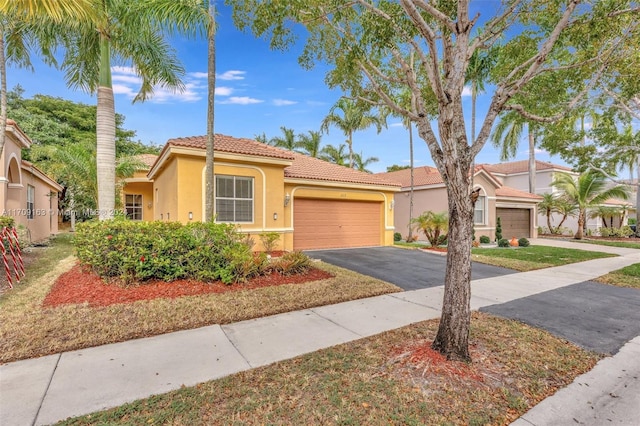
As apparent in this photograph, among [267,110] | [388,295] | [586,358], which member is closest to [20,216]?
[267,110]

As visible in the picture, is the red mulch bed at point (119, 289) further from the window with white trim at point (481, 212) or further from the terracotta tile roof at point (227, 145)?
the window with white trim at point (481, 212)

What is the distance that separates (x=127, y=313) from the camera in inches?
201

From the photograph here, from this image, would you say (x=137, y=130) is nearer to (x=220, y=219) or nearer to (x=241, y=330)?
(x=220, y=219)

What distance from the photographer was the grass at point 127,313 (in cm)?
414

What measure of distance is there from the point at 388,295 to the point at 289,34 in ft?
19.1

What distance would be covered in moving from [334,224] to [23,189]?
13383 millimetres

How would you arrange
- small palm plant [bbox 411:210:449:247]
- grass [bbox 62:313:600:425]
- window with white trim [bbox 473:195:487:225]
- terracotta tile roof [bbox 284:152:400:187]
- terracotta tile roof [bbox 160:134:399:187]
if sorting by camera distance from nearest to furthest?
grass [bbox 62:313:600:425] → terracotta tile roof [bbox 160:134:399:187] → terracotta tile roof [bbox 284:152:400:187] → small palm plant [bbox 411:210:449:247] → window with white trim [bbox 473:195:487:225]

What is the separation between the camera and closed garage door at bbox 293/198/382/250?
1304 centimetres

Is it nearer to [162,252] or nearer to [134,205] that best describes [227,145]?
[162,252]

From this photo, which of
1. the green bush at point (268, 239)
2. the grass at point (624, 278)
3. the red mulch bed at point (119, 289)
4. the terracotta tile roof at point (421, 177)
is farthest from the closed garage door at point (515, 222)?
the red mulch bed at point (119, 289)

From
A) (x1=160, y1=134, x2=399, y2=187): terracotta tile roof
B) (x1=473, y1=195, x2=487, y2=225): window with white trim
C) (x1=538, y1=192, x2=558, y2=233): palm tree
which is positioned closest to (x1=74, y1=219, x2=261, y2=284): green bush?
(x1=160, y1=134, x2=399, y2=187): terracotta tile roof

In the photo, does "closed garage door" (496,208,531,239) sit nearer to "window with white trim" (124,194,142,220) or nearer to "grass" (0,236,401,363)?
"grass" (0,236,401,363)

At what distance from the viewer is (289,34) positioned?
19.6 feet

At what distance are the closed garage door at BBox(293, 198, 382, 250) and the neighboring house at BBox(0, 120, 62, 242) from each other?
33.5ft
